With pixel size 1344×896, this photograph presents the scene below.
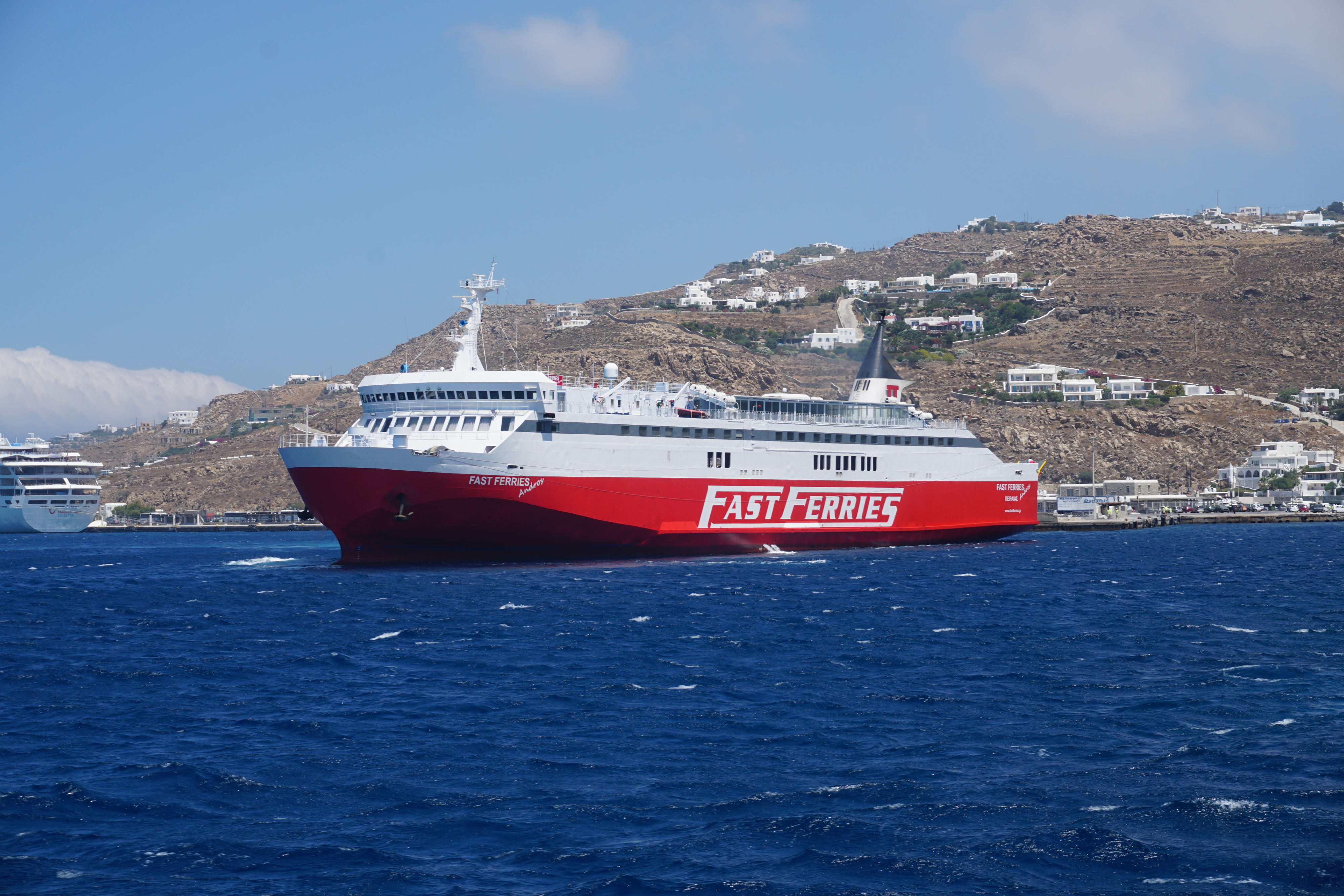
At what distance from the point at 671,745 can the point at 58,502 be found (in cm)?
10787

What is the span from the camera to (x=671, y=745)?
18141 millimetres

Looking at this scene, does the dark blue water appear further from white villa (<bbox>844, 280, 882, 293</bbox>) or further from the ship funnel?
white villa (<bbox>844, 280, 882, 293</bbox>)

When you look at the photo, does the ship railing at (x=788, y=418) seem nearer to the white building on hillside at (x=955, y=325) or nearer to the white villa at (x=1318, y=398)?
the white villa at (x=1318, y=398)

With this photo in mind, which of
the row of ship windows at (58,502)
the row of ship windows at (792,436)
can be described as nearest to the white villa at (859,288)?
the row of ship windows at (58,502)

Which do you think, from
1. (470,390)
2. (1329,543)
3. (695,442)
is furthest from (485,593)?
(1329,543)

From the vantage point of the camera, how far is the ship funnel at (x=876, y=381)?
6016 cm

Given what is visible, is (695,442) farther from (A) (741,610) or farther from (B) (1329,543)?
(B) (1329,543)

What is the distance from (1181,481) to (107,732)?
112 meters

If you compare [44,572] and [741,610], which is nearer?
Answer: [741,610]

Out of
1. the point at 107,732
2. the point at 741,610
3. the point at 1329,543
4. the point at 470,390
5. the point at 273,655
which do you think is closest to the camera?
the point at 107,732

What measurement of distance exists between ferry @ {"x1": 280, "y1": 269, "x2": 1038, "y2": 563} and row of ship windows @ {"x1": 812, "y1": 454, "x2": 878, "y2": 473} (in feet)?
0.21

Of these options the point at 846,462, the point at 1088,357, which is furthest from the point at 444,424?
the point at 1088,357

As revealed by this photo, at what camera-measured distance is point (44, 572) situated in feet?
171

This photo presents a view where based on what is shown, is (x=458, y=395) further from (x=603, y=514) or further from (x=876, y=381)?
(x=876, y=381)
